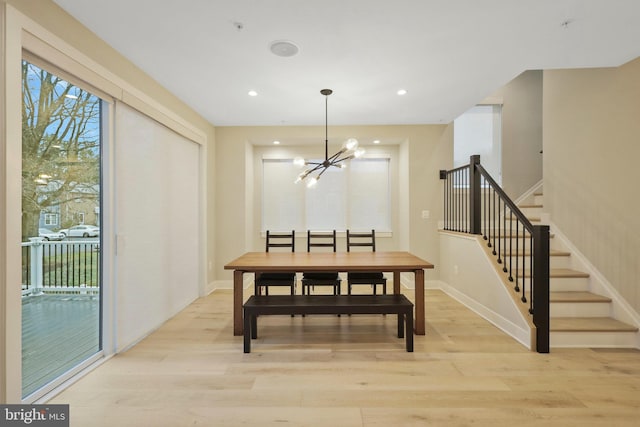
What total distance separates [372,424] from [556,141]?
13.0 ft

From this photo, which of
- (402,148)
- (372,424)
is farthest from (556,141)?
(372,424)

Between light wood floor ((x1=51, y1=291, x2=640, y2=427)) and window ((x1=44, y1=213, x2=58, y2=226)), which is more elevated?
window ((x1=44, y1=213, x2=58, y2=226))

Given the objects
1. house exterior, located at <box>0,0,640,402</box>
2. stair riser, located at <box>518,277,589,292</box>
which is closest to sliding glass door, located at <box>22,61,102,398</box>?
house exterior, located at <box>0,0,640,402</box>

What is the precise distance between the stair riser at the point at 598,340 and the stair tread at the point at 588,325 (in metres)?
0.04

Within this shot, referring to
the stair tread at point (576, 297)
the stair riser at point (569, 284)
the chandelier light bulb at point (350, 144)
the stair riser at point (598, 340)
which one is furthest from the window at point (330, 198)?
the stair riser at point (598, 340)

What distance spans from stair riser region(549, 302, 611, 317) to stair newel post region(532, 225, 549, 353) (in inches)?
20.9

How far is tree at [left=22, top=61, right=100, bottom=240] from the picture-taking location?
1854 mm

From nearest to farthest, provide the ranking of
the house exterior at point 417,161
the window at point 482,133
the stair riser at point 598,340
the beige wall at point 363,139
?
the house exterior at point 417,161
the stair riser at point 598,340
the beige wall at point 363,139
the window at point 482,133

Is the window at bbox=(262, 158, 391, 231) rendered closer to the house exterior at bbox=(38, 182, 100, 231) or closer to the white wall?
the white wall

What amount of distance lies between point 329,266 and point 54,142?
224 cm

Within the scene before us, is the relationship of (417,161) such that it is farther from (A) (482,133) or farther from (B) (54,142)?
(B) (54,142)

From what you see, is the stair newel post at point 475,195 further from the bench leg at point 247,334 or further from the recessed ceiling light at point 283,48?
the bench leg at point 247,334

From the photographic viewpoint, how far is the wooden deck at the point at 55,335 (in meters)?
1.91

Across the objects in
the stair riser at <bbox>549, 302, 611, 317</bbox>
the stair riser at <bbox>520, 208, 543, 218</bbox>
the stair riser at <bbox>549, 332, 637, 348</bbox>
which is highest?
the stair riser at <bbox>520, 208, 543, 218</bbox>
